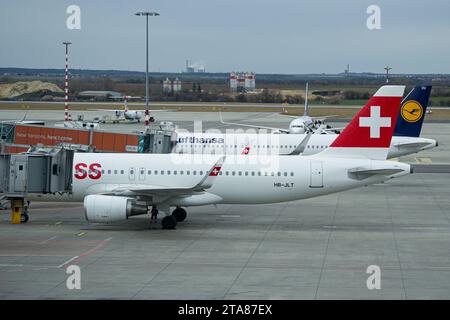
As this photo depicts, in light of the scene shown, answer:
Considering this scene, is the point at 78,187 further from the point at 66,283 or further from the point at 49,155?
the point at 66,283

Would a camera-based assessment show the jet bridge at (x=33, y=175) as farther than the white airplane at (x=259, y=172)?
Yes

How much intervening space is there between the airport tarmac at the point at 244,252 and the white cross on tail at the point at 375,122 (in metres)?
4.68

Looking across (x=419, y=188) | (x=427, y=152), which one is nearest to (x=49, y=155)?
(x=419, y=188)

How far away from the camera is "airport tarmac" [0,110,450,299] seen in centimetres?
2588

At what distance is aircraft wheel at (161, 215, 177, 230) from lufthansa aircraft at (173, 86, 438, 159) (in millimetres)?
18188

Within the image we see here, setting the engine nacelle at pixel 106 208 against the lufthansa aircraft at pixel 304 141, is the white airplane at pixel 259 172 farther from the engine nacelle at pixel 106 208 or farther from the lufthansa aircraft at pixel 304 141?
the lufthansa aircraft at pixel 304 141

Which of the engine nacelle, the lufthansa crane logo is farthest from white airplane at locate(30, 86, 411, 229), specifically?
the lufthansa crane logo

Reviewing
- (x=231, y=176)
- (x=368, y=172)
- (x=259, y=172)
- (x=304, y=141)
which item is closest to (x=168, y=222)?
(x=231, y=176)

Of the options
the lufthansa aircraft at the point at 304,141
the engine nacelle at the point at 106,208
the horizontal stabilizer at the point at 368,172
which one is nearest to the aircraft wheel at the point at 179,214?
the engine nacelle at the point at 106,208

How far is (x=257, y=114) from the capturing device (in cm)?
13338

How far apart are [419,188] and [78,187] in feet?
79.7

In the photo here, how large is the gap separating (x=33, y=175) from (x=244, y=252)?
11.8 meters

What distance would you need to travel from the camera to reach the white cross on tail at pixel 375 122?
36594 millimetres

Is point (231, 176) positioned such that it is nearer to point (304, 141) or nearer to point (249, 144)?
point (304, 141)
